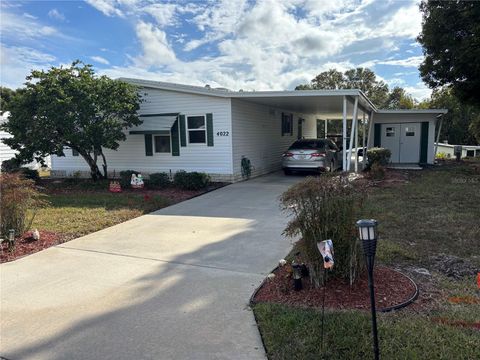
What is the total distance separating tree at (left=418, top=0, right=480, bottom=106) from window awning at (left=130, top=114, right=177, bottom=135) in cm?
985

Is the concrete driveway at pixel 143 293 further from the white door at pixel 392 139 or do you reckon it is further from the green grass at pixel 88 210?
the white door at pixel 392 139

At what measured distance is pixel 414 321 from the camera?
302 centimetres

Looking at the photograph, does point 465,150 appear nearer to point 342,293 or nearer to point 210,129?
point 210,129

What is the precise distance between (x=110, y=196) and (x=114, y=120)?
2778 millimetres

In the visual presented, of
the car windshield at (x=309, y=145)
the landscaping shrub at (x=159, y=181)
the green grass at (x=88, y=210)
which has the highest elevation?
the car windshield at (x=309, y=145)

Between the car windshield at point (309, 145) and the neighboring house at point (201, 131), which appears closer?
the neighboring house at point (201, 131)

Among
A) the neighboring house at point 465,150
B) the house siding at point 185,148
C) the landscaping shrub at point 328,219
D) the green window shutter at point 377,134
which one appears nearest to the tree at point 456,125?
the neighboring house at point 465,150

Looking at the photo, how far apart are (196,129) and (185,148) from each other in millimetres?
779

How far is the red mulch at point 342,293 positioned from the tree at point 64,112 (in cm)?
884

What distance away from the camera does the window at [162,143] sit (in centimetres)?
1301

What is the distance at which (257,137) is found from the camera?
1426 cm

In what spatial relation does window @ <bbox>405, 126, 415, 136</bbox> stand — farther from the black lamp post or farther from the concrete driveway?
the black lamp post

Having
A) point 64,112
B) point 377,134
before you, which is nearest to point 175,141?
point 64,112

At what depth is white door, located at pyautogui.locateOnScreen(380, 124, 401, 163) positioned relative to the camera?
62.0 ft
